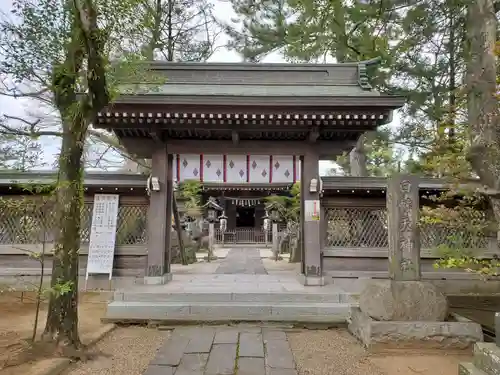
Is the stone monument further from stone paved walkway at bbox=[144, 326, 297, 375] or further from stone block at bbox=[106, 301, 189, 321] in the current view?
stone block at bbox=[106, 301, 189, 321]

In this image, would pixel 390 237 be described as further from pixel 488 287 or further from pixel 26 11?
pixel 26 11

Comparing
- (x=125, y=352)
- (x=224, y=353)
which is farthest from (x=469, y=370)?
(x=125, y=352)

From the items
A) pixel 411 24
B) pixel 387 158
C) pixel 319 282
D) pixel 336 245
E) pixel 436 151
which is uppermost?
pixel 411 24

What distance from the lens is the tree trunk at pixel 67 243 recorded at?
14.1 feet

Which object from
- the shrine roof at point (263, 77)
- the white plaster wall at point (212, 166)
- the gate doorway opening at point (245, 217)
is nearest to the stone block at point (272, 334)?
the white plaster wall at point (212, 166)

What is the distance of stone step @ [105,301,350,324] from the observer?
6.11 m

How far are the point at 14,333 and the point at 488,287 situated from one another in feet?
31.3

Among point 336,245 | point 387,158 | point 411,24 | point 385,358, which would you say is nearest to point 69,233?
point 385,358

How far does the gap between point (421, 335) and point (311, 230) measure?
10.9ft

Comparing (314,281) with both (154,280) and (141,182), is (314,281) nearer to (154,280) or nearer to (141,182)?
(154,280)

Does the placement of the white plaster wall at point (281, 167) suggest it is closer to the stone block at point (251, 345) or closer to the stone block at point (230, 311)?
the stone block at point (230, 311)

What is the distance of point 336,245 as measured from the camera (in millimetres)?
8195

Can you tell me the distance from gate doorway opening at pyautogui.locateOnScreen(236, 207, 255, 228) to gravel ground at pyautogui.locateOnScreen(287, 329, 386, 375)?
950 inches

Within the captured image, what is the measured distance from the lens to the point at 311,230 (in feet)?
25.4
